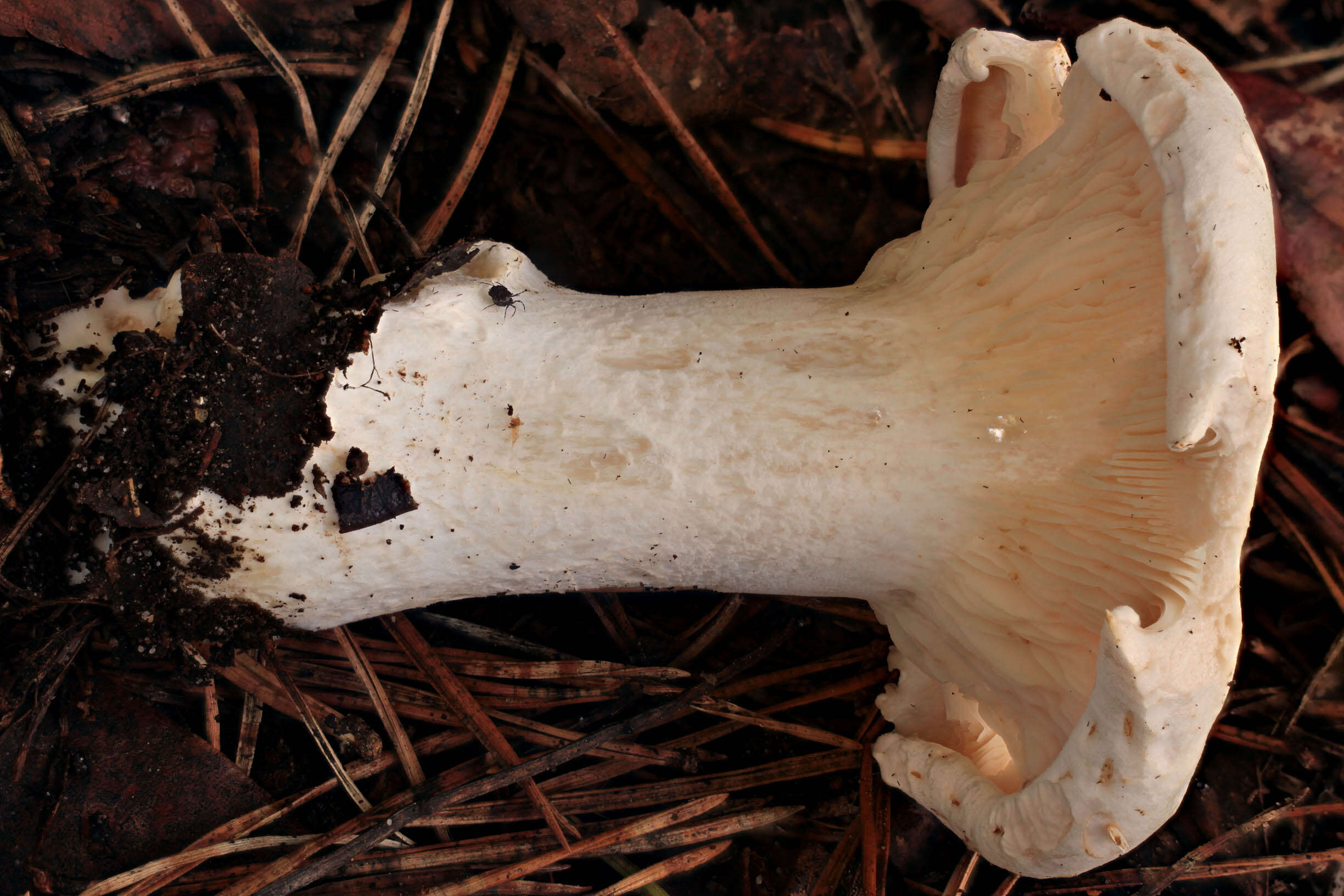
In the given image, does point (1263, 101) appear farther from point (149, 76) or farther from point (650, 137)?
point (149, 76)

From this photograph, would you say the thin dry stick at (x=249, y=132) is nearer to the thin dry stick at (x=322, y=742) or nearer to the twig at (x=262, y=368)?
the twig at (x=262, y=368)

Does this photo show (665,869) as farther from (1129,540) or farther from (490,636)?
(1129,540)

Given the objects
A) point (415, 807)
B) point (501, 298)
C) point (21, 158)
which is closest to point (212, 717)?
point (415, 807)

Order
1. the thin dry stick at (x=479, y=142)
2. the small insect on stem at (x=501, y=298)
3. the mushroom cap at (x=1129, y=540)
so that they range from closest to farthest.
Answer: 1. the mushroom cap at (x=1129, y=540)
2. the small insect on stem at (x=501, y=298)
3. the thin dry stick at (x=479, y=142)

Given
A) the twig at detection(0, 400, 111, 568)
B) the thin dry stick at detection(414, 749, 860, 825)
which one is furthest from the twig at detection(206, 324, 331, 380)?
the thin dry stick at detection(414, 749, 860, 825)

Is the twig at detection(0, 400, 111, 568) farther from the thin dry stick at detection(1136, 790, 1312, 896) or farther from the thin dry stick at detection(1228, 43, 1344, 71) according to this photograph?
the thin dry stick at detection(1228, 43, 1344, 71)

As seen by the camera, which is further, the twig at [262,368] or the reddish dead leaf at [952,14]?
the reddish dead leaf at [952,14]

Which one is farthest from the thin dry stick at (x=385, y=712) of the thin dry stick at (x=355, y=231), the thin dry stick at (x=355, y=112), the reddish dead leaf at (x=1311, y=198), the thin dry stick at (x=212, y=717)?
the reddish dead leaf at (x=1311, y=198)

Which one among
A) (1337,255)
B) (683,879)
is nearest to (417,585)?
(683,879)
